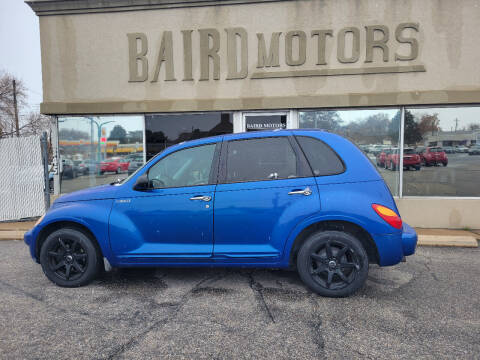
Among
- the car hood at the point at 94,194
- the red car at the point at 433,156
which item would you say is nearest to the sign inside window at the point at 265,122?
the red car at the point at 433,156

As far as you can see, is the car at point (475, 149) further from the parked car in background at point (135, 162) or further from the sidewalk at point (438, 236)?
the parked car in background at point (135, 162)

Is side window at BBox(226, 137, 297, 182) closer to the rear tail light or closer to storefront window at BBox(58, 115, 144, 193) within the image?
the rear tail light

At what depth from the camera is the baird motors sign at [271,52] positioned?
7.31 metres

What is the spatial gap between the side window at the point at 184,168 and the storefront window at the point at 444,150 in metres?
5.42

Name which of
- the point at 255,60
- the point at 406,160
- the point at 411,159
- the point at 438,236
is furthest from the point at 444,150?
the point at 255,60

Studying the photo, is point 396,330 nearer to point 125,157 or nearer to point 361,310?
point 361,310

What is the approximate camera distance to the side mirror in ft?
12.9

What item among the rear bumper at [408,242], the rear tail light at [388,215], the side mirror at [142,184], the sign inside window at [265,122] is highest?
the sign inside window at [265,122]

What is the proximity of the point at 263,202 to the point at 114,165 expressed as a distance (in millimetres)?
5809

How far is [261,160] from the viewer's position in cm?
392

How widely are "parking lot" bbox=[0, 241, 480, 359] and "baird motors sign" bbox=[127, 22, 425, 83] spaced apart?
4.71m

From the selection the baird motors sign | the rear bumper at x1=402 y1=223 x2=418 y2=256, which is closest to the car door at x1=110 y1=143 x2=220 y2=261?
the rear bumper at x1=402 y1=223 x2=418 y2=256

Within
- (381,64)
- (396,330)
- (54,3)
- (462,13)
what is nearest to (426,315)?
(396,330)

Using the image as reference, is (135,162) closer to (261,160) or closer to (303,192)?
(261,160)
